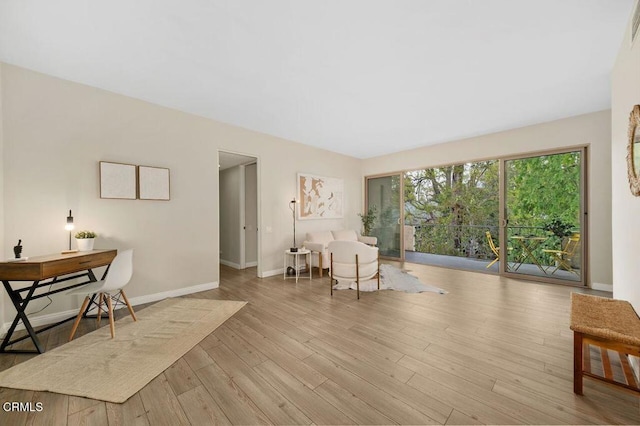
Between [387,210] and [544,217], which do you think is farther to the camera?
[387,210]

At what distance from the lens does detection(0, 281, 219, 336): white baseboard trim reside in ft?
8.63

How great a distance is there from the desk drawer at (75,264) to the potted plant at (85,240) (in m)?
0.23

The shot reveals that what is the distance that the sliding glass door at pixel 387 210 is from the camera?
635 cm

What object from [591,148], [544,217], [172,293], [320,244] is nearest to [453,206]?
[544,217]

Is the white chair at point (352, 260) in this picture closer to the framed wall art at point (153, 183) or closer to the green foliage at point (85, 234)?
the framed wall art at point (153, 183)

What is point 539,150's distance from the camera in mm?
4316

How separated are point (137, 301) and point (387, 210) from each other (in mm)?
5702

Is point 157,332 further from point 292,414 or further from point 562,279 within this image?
point 562,279

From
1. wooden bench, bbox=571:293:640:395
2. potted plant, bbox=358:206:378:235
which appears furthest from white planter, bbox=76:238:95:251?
potted plant, bbox=358:206:378:235

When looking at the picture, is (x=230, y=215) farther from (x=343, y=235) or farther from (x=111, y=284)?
(x=111, y=284)

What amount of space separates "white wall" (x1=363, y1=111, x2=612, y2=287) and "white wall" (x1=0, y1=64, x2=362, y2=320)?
4.61 meters

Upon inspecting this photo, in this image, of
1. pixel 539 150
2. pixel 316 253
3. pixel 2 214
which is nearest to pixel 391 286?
pixel 316 253

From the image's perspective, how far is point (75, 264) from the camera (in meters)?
2.40

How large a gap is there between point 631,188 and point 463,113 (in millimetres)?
2426
